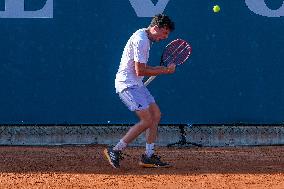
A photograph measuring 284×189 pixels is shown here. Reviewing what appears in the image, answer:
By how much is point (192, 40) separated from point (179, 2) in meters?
0.54

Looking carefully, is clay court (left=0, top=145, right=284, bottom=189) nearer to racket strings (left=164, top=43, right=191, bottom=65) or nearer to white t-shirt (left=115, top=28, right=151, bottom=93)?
white t-shirt (left=115, top=28, right=151, bottom=93)

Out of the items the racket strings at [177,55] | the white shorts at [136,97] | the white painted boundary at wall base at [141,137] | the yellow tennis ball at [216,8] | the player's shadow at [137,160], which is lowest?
the white painted boundary at wall base at [141,137]

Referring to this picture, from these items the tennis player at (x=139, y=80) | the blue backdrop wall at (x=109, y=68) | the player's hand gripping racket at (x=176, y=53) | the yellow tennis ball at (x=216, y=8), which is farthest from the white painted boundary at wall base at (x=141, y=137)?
the tennis player at (x=139, y=80)

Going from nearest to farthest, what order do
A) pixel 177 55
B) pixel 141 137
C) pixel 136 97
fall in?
pixel 136 97, pixel 177 55, pixel 141 137

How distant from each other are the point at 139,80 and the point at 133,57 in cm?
25

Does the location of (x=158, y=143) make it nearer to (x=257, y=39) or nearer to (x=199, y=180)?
(x=257, y=39)

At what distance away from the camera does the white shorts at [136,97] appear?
23.0 feet

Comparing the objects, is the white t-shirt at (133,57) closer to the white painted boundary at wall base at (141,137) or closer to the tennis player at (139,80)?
the tennis player at (139,80)

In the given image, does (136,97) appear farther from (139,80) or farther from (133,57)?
(133,57)

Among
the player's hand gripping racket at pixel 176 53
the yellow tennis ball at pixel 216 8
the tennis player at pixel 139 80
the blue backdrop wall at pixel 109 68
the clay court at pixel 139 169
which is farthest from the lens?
the blue backdrop wall at pixel 109 68

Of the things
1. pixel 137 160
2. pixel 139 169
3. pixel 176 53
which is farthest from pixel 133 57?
pixel 137 160

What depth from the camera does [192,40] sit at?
9125 mm

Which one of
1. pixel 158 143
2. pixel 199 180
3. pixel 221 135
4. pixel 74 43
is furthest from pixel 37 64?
pixel 199 180

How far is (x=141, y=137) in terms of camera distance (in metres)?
9.42
